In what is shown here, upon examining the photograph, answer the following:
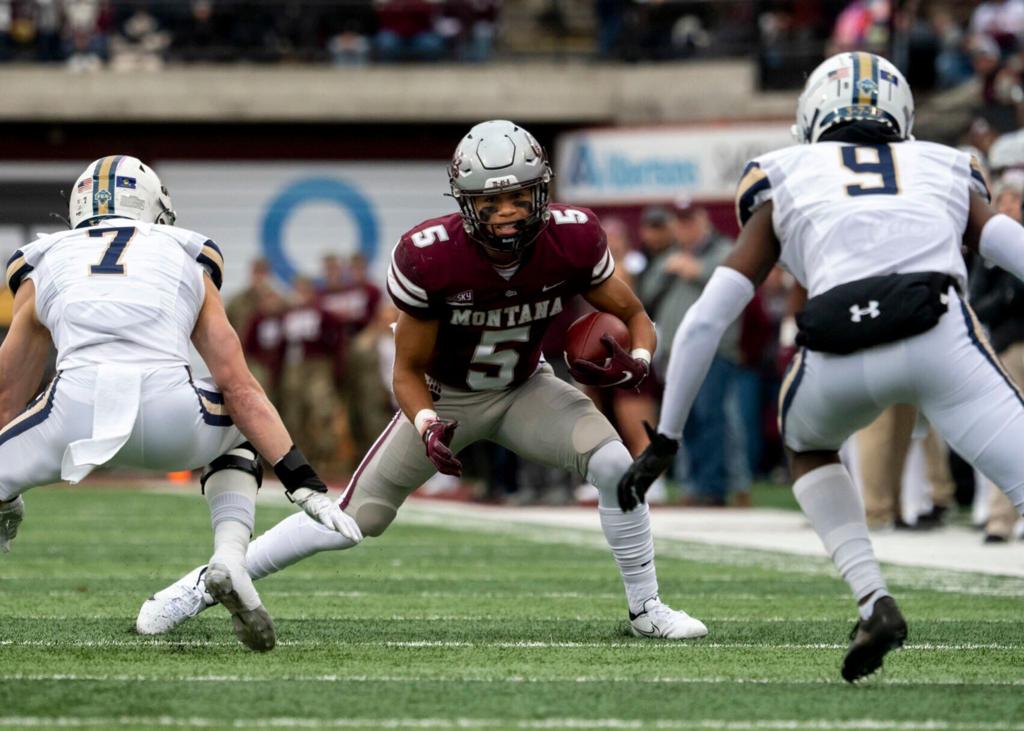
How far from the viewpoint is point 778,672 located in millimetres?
5051

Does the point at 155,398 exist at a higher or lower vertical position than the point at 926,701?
higher

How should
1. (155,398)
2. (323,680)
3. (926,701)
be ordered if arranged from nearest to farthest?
(926,701) → (323,680) → (155,398)

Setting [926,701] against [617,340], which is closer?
[926,701]

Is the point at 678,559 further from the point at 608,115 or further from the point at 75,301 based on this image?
the point at 608,115

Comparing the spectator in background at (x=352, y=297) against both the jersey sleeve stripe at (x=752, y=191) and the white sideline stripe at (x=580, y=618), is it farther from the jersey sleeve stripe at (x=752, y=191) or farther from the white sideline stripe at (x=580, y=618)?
the jersey sleeve stripe at (x=752, y=191)

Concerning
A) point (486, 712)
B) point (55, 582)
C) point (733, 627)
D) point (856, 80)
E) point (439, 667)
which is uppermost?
point (856, 80)

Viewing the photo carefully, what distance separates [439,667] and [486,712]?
79cm

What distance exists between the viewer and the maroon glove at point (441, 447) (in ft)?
18.3

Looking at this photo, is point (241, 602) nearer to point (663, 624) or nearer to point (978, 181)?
point (663, 624)

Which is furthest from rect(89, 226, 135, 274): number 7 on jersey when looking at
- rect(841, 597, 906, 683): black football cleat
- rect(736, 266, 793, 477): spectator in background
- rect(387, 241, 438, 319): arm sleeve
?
rect(736, 266, 793, 477): spectator in background

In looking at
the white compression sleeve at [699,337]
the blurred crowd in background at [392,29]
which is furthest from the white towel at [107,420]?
the blurred crowd in background at [392,29]

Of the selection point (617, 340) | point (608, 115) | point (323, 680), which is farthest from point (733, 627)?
point (608, 115)

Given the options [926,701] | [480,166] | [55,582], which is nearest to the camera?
[926,701]

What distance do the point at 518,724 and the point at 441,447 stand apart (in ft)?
5.02
